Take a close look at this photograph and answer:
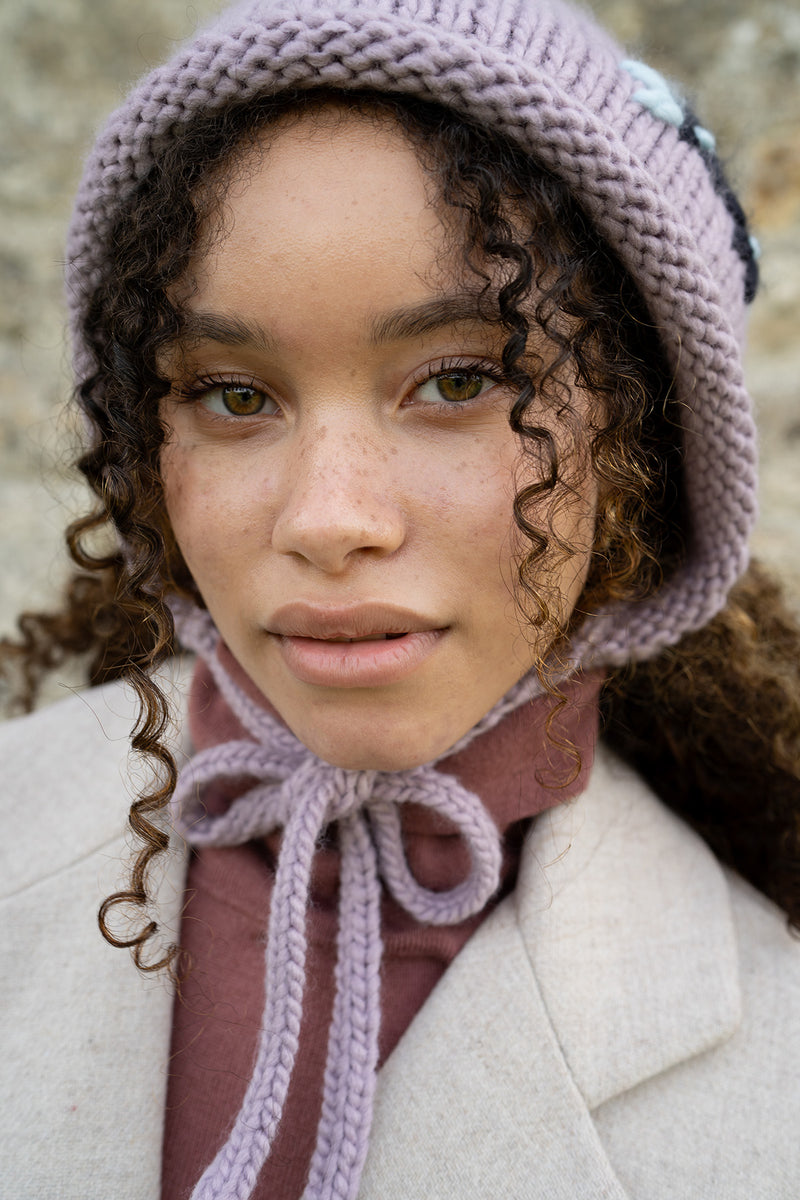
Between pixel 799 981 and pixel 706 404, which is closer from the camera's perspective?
pixel 706 404

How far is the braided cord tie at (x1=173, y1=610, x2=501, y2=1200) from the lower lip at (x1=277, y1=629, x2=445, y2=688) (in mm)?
162

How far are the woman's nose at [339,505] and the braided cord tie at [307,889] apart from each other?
311mm

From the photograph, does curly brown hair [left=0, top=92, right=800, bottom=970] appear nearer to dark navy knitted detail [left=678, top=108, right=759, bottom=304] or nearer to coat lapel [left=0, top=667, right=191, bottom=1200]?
coat lapel [left=0, top=667, right=191, bottom=1200]

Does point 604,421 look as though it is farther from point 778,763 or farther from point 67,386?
point 67,386

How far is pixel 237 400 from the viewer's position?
0.99 meters

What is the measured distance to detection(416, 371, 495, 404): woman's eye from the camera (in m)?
0.93

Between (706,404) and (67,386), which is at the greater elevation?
(706,404)

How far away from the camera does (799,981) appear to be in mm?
1171

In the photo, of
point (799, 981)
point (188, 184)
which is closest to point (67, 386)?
point (188, 184)

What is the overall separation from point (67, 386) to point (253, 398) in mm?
1379

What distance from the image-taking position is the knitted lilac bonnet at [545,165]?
889 millimetres

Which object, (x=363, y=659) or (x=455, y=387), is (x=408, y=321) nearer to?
(x=455, y=387)

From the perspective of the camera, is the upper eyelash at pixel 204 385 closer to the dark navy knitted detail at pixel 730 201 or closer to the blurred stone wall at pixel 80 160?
the dark navy knitted detail at pixel 730 201

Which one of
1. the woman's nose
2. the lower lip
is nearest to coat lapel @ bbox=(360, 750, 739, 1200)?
the lower lip
